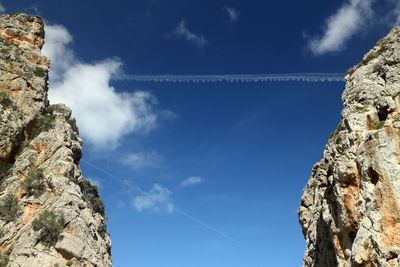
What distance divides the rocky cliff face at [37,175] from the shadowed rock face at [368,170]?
31.7 metres

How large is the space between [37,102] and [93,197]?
20.2 m

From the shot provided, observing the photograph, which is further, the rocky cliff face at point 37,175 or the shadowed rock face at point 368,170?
the rocky cliff face at point 37,175

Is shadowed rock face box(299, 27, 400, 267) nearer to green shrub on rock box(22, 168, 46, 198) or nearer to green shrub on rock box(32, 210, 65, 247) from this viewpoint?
green shrub on rock box(32, 210, 65, 247)

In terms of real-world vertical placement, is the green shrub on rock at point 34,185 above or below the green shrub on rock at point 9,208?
above

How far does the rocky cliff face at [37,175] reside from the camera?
181 feet

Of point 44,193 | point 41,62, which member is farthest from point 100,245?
point 41,62

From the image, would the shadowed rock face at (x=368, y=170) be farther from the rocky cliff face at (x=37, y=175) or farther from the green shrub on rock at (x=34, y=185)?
the green shrub on rock at (x=34, y=185)

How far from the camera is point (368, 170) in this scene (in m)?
33.0

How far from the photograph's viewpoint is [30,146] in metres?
64.9

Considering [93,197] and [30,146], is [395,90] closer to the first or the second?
[30,146]

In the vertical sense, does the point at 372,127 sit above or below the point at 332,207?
above

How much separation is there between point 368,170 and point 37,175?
45253 mm

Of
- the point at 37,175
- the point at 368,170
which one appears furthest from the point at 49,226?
the point at 368,170

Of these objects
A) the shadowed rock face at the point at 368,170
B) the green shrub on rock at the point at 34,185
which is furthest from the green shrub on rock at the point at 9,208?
the shadowed rock face at the point at 368,170
